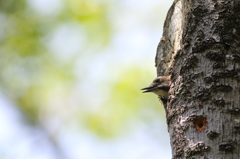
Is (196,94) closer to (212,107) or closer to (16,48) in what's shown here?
(212,107)

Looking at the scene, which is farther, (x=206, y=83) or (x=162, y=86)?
(x=162, y=86)

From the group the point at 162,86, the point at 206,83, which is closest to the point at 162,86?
the point at 162,86

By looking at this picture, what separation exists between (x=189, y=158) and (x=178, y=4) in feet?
5.20

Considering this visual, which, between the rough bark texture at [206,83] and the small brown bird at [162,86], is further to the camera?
the small brown bird at [162,86]

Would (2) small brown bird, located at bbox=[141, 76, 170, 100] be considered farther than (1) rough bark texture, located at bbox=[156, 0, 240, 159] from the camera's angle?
Yes

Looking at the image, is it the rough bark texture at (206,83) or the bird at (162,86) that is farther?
the bird at (162,86)

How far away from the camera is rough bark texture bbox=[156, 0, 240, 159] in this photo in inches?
109

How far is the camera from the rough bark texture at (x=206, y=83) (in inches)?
109

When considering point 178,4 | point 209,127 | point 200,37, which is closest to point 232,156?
point 209,127

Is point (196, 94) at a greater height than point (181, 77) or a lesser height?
lesser

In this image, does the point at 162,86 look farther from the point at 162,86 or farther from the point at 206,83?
the point at 206,83

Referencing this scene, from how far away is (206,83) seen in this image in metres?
2.98

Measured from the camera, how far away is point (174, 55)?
338cm

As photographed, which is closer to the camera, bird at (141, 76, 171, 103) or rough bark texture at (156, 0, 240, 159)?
rough bark texture at (156, 0, 240, 159)
